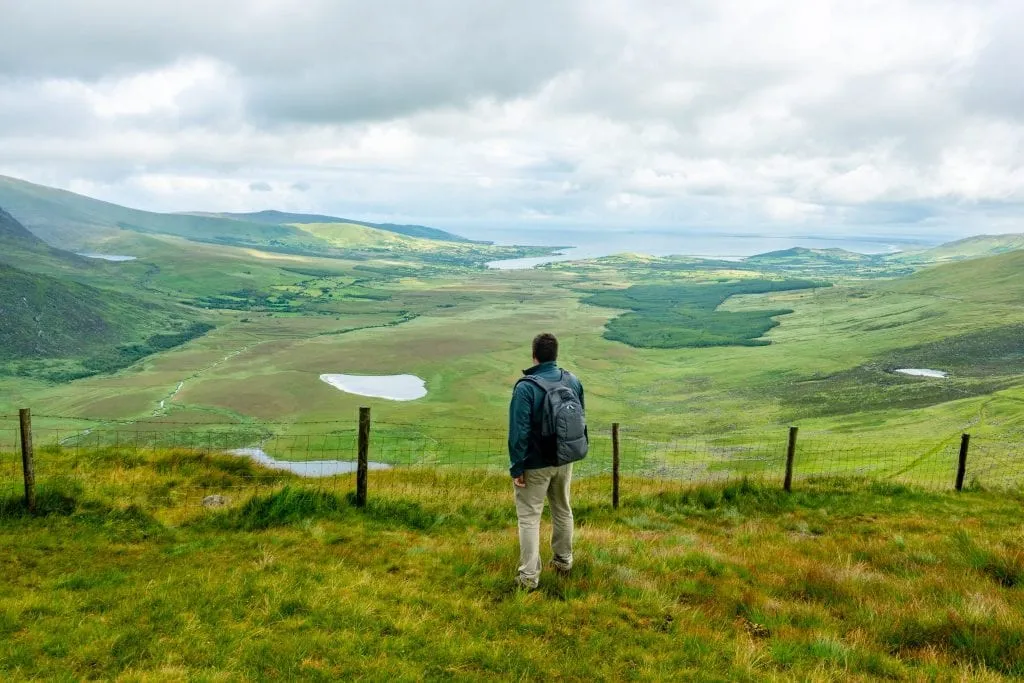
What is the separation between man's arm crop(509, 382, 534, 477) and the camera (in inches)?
310

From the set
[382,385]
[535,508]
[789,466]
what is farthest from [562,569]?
[382,385]

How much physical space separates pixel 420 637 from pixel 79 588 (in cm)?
524

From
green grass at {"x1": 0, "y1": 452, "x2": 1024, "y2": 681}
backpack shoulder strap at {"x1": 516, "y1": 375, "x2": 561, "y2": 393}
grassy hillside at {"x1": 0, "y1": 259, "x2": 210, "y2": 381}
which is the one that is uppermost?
backpack shoulder strap at {"x1": 516, "y1": 375, "x2": 561, "y2": 393}

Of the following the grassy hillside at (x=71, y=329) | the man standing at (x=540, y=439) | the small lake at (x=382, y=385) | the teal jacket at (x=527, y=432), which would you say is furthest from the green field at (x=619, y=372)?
the teal jacket at (x=527, y=432)

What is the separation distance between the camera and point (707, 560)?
998 cm

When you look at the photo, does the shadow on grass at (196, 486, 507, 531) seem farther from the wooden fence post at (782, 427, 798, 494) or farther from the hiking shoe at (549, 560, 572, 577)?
the wooden fence post at (782, 427, 798, 494)

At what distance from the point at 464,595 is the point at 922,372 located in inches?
5045

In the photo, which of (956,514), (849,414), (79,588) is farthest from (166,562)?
(849,414)

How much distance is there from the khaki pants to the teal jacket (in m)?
0.24

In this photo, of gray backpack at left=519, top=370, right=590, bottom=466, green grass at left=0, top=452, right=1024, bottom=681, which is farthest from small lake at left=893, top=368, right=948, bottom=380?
gray backpack at left=519, top=370, right=590, bottom=466

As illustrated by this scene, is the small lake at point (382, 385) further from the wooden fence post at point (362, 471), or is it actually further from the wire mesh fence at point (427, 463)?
the wooden fence post at point (362, 471)

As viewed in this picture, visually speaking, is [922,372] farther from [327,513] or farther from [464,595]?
[464,595]

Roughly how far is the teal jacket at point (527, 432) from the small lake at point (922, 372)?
397 feet

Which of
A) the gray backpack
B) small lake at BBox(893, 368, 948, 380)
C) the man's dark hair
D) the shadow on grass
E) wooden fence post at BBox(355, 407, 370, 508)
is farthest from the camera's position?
small lake at BBox(893, 368, 948, 380)
